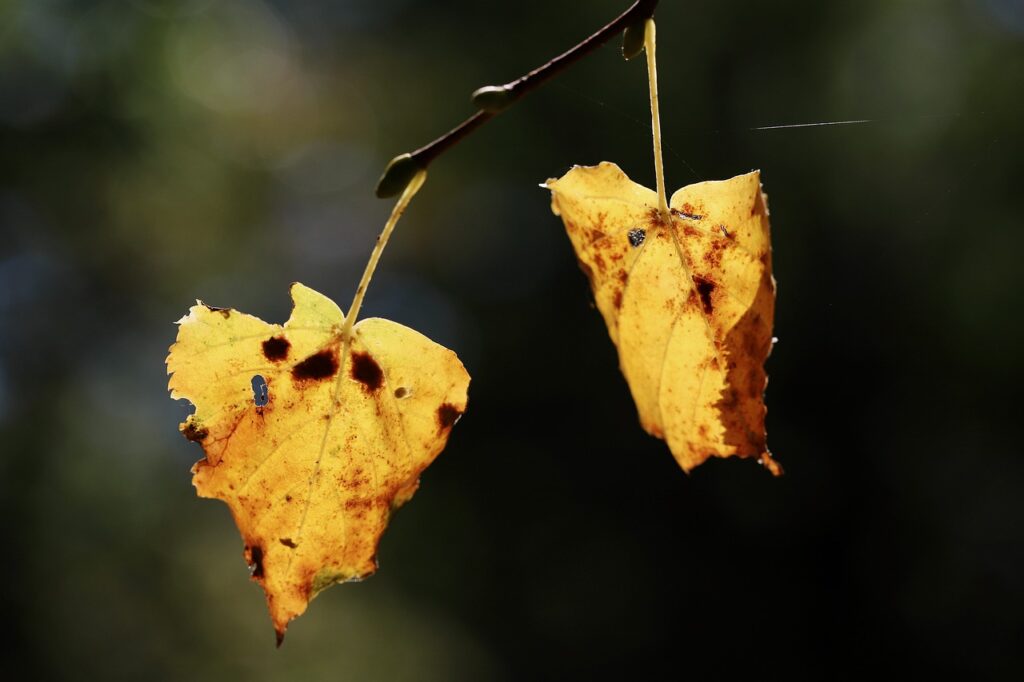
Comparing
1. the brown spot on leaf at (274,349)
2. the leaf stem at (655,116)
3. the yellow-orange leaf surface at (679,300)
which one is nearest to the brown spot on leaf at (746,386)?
the yellow-orange leaf surface at (679,300)

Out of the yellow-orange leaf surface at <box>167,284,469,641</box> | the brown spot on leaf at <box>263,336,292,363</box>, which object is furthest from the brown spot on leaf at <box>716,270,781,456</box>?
the brown spot on leaf at <box>263,336,292,363</box>

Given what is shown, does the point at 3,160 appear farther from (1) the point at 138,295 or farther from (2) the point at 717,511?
(2) the point at 717,511

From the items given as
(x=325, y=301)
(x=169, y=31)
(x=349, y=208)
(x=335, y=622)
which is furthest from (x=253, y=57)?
(x=325, y=301)

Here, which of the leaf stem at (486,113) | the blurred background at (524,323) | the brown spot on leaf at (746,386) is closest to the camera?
the leaf stem at (486,113)

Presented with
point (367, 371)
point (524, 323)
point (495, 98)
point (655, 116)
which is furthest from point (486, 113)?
point (524, 323)

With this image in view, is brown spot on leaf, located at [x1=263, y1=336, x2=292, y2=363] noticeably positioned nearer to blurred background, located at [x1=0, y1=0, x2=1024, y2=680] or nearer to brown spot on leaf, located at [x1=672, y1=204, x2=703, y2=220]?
brown spot on leaf, located at [x1=672, y1=204, x2=703, y2=220]

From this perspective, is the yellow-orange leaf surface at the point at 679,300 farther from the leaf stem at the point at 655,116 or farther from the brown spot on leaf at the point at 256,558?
the brown spot on leaf at the point at 256,558
